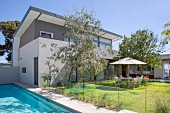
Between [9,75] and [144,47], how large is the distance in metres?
20.0

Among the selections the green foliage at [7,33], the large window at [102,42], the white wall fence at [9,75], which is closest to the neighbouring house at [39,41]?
the white wall fence at [9,75]

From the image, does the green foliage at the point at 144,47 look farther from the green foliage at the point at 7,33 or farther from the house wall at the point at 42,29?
the green foliage at the point at 7,33

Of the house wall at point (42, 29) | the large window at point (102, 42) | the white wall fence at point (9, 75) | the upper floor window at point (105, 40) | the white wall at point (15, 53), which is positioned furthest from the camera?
the upper floor window at point (105, 40)

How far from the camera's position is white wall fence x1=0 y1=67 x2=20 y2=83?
2166 centimetres

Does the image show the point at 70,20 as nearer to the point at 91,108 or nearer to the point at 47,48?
the point at 47,48

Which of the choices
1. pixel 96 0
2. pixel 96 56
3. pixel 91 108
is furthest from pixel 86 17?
pixel 91 108

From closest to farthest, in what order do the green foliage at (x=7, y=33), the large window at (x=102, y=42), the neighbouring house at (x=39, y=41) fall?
the neighbouring house at (x=39, y=41)
the large window at (x=102, y=42)
the green foliage at (x=7, y=33)

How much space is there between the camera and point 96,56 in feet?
47.2

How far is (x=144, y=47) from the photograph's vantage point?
21.5 m

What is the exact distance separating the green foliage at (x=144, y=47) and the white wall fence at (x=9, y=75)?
55.0ft

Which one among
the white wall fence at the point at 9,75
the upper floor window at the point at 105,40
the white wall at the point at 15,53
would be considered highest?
the upper floor window at the point at 105,40

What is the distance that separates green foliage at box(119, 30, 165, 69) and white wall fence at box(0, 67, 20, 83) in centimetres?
1676

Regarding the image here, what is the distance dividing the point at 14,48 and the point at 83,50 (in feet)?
53.5

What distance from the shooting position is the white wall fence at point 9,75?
21.7 meters
